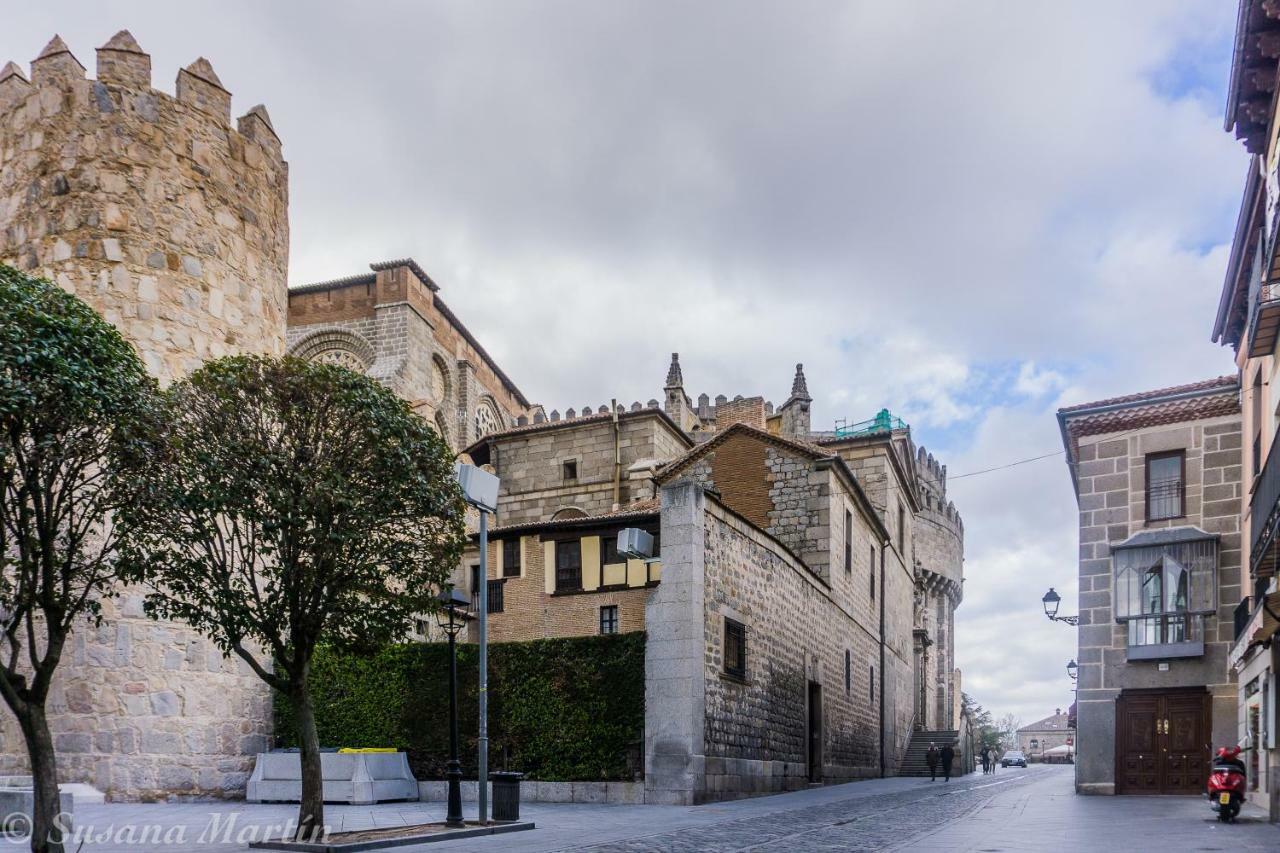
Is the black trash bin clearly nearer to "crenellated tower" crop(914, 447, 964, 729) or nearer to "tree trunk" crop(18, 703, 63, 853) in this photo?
"tree trunk" crop(18, 703, 63, 853)

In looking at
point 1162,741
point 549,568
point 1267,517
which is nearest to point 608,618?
point 549,568

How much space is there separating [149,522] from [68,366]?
2.48 meters

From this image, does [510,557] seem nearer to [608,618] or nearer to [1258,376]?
[608,618]

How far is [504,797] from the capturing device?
15.1 metres

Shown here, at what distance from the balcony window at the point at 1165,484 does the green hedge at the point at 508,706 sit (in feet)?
39.9

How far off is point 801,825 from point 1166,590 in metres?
11.9

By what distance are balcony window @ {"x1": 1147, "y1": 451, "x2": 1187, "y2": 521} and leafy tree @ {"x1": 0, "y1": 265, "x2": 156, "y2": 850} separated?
815 inches

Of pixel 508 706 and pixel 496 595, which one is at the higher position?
pixel 496 595

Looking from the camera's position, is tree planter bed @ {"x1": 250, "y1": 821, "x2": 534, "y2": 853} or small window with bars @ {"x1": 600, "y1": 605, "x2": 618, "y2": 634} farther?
small window with bars @ {"x1": 600, "y1": 605, "x2": 618, "y2": 634}

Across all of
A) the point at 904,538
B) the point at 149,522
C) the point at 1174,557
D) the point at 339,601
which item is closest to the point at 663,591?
the point at 339,601

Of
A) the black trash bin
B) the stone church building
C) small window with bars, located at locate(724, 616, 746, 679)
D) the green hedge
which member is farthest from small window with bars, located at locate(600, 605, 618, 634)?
the black trash bin

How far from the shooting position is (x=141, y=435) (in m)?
11.1

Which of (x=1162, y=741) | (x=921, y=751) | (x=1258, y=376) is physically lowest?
(x=921, y=751)

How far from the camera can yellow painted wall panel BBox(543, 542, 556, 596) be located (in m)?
23.7
